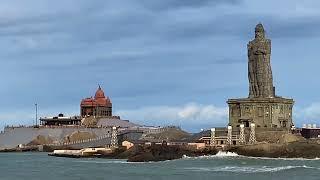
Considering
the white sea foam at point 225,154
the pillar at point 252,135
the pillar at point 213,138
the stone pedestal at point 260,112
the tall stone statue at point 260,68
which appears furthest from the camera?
the tall stone statue at point 260,68

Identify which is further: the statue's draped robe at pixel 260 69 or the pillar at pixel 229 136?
the statue's draped robe at pixel 260 69

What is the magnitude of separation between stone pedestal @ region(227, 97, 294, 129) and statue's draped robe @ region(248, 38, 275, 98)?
2888 mm

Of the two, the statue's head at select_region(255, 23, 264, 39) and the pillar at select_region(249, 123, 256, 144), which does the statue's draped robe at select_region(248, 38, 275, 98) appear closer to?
the statue's head at select_region(255, 23, 264, 39)

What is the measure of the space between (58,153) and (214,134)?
1451 inches

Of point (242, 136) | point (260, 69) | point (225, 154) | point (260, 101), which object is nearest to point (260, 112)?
point (260, 101)

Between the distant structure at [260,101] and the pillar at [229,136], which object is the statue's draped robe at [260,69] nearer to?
the distant structure at [260,101]

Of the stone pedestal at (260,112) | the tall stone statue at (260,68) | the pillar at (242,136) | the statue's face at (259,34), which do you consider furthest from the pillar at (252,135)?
the statue's face at (259,34)

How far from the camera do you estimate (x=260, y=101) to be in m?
173

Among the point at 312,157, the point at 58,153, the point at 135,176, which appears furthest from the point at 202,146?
the point at 135,176

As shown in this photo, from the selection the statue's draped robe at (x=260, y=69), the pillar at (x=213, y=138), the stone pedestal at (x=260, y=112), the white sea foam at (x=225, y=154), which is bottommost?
the white sea foam at (x=225, y=154)

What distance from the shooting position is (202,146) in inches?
6319

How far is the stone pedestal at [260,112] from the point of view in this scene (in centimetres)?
17162

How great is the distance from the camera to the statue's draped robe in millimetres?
174875

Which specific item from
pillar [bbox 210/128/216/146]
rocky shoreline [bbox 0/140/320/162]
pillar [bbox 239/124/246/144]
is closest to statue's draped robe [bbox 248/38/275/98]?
pillar [bbox 210/128/216/146]
